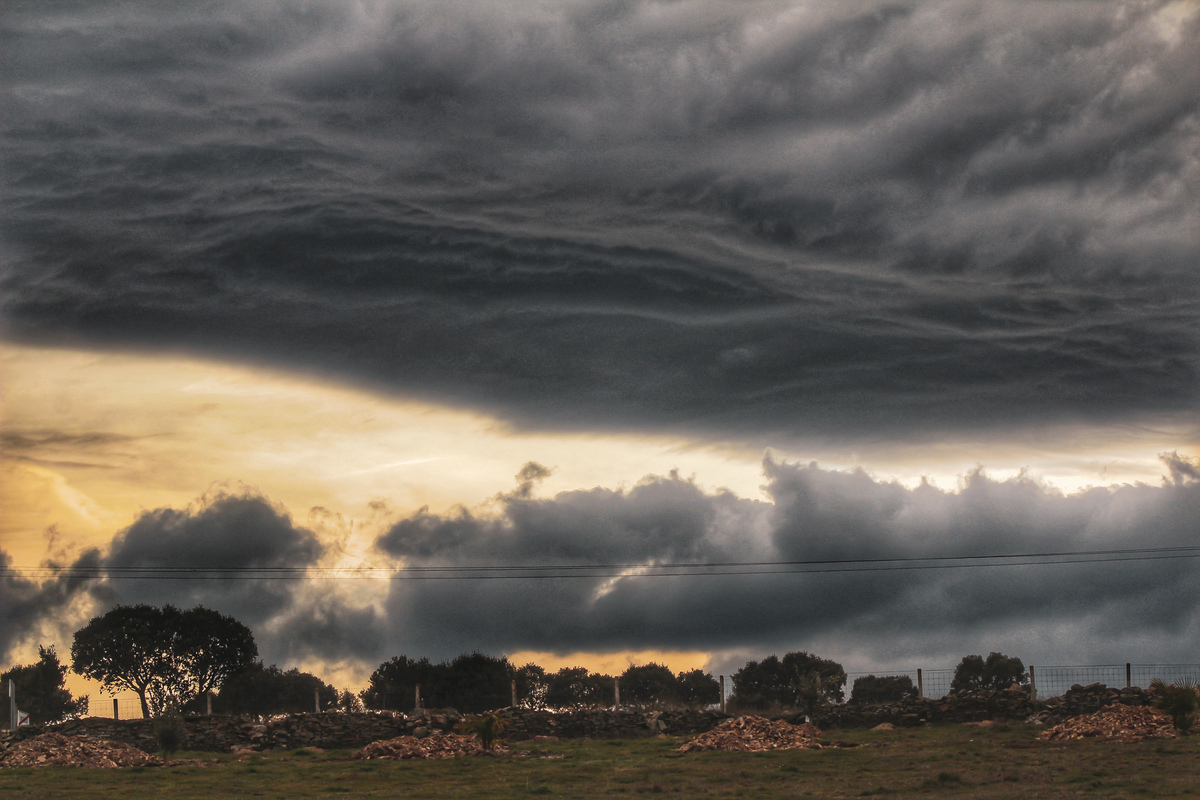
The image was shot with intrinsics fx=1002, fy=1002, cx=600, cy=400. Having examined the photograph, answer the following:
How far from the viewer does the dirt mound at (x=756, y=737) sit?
123 feet

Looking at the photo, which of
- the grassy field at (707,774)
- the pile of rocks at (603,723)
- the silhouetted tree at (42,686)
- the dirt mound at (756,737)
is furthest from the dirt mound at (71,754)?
the silhouetted tree at (42,686)

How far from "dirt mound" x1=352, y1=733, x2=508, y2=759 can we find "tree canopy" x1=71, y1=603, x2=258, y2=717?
4764cm

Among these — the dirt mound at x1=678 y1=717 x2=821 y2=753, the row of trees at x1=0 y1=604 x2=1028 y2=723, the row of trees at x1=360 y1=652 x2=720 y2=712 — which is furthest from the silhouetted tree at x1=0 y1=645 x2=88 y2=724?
the dirt mound at x1=678 y1=717 x2=821 y2=753

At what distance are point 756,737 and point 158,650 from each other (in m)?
60.3

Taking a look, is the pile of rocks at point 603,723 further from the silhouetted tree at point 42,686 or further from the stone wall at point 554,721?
the silhouetted tree at point 42,686

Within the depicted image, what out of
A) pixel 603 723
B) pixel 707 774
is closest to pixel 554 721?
pixel 603 723

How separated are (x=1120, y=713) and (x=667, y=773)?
18.7m

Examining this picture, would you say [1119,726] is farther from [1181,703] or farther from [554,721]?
[554,721]

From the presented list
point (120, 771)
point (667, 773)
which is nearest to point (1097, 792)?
point (667, 773)

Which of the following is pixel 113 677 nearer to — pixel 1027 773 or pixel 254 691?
pixel 254 691

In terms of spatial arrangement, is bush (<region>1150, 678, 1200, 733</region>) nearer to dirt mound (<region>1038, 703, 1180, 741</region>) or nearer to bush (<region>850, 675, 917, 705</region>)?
dirt mound (<region>1038, 703, 1180, 741</region>)

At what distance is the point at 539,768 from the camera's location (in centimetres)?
3297

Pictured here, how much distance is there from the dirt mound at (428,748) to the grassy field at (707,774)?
1514mm

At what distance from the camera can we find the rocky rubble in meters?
37.9
